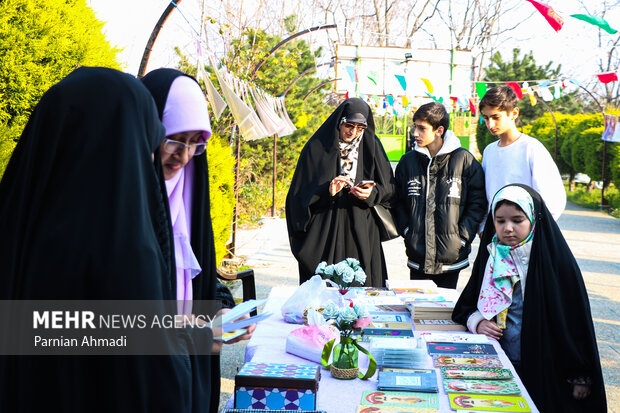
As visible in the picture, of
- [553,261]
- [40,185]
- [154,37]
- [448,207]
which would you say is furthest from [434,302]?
[154,37]

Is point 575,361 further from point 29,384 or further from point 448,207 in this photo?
point 29,384

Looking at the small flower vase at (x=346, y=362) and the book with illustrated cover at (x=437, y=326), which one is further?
the book with illustrated cover at (x=437, y=326)

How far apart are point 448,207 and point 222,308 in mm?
2469

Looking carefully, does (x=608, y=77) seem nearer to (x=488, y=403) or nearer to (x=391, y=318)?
(x=391, y=318)

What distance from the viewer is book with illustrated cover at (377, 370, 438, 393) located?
2145 mm

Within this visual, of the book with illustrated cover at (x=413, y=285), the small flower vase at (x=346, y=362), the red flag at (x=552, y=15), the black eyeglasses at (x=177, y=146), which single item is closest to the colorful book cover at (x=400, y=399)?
the small flower vase at (x=346, y=362)

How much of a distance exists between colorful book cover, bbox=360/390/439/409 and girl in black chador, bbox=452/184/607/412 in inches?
33.2

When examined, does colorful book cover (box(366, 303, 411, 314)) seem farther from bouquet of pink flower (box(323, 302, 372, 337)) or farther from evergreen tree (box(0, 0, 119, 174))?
evergreen tree (box(0, 0, 119, 174))

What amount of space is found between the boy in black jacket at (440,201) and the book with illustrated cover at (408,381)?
200 cm

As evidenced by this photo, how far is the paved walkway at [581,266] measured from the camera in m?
4.63

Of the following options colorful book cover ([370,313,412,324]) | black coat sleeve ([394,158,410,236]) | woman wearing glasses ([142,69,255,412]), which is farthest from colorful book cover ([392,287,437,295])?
woman wearing glasses ([142,69,255,412])

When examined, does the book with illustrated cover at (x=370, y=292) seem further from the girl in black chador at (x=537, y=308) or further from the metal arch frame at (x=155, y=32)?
the metal arch frame at (x=155, y=32)

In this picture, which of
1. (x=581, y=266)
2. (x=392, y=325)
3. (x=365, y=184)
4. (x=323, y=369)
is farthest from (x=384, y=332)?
(x=581, y=266)

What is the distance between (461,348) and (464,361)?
16 cm
